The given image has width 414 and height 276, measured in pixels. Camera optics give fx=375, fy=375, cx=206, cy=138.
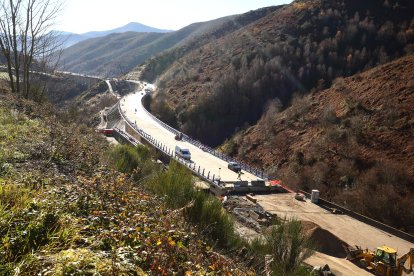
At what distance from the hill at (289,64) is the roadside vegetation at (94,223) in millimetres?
47854

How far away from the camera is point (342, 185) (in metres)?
31.6

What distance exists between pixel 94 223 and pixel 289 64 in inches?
2471

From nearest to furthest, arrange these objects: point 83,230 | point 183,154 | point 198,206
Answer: point 83,230
point 198,206
point 183,154

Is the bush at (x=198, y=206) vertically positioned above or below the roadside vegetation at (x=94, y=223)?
below

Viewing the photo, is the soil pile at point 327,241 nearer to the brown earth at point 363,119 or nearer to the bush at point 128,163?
the bush at point 128,163

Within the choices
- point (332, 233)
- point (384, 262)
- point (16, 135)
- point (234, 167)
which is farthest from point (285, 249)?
point (234, 167)

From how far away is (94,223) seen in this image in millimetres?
5133

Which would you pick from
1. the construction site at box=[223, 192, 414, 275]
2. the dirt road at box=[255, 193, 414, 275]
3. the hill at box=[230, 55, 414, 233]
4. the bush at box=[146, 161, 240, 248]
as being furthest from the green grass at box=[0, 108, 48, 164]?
the hill at box=[230, 55, 414, 233]

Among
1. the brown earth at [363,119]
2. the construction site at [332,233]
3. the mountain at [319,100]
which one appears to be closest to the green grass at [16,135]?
the construction site at [332,233]

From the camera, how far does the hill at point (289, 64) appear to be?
2319 inches

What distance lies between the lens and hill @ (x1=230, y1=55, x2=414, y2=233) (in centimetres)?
2839

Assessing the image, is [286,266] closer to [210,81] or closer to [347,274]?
[347,274]

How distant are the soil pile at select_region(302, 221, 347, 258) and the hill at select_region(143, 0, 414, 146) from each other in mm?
36898

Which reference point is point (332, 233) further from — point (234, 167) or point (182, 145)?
point (182, 145)
